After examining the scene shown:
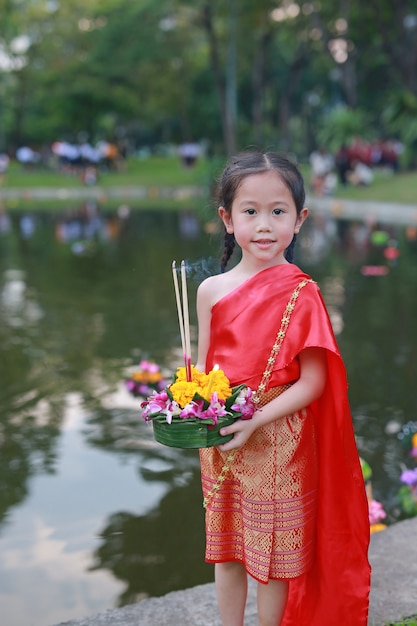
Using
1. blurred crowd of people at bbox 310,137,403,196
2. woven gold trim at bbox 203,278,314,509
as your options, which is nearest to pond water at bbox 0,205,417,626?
woven gold trim at bbox 203,278,314,509

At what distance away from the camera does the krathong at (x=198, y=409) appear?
2.12 m

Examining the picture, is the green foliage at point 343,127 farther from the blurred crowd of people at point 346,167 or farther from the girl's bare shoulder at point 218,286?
the girl's bare shoulder at point 218,286

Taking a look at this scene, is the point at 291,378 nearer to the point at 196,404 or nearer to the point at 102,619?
the point at 196,404

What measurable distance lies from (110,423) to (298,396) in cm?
344

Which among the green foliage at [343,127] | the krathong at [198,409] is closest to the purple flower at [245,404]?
the krathong at [198,409]

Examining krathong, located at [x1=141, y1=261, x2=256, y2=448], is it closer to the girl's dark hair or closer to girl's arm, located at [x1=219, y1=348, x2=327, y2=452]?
girl's arm, located at [x1=219, y1=348, x2=327, y2=452]

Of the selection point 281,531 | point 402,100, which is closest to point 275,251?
point 281,531

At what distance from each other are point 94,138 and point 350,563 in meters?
46.3

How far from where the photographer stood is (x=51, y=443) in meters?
5.23

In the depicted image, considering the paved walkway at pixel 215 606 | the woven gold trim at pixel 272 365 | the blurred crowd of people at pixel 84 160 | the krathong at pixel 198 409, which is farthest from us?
the blurred crowd of people at pixel 84 160

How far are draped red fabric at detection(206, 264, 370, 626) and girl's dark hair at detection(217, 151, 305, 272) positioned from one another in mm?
215

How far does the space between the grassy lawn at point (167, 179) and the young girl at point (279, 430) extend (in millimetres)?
18476

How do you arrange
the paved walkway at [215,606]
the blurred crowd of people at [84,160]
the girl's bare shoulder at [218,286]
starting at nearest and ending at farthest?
1. the girl's bare shoulder at [218,286]
2. the paved walkway at [215,606]
3. the blurred crowd of people at [84,160]

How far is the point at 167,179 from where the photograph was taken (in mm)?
36250
